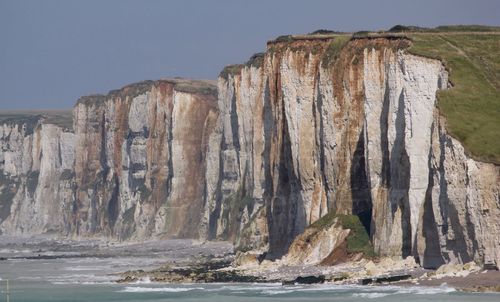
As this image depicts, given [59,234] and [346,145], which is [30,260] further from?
[59,234]

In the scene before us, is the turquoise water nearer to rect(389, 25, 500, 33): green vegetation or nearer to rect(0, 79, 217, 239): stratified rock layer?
rect(389, 25, 500, 33): green vegetation

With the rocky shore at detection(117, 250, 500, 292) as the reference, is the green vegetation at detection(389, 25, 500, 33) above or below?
above

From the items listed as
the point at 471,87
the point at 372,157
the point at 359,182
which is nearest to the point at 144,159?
the point at 359,182

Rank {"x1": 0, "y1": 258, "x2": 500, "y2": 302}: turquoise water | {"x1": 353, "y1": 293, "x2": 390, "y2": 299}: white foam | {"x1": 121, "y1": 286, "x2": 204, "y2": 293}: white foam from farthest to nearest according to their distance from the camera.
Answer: {"x1": 121, "y1": 286, "x2": 204, "y2": 293}: white foam → {"x1": 353, "y1": 293, "x2": 390, "y2": 299}: white foam → {"x1": 0, "y1": 258, "x2": 500, "y2": 302}: turquoise water

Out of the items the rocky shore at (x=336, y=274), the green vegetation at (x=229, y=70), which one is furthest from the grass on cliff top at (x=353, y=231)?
the green vegetation at (x=229, y=70)

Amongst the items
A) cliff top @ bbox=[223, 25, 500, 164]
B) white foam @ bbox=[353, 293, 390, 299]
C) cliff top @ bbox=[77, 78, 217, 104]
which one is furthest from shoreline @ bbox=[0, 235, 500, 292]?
cliff top @ bbox=[77, 78, 217, 104]

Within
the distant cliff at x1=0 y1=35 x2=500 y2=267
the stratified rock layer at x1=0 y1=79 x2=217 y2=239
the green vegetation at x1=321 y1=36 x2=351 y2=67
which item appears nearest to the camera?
the distant cliff at x1=0 y1=35 x2=500 y2=267
